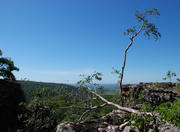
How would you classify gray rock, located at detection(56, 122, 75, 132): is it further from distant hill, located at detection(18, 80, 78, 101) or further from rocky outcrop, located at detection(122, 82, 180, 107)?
rocky outcrop, located at detection(122, 82, 180, 107)

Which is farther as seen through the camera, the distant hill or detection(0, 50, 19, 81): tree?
detection(0, 50, 19, 81): tree

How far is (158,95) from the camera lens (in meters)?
9.48

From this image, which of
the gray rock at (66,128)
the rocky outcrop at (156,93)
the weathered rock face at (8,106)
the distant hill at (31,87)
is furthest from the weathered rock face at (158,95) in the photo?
the weathered rock face at (8,106)

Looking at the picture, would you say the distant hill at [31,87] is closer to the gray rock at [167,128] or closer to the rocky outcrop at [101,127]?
the rocky outcrop at [101,127]

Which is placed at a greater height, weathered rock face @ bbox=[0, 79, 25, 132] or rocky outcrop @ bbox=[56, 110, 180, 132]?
rocky outcrop @ bbox=[56, 110, 180, 132]

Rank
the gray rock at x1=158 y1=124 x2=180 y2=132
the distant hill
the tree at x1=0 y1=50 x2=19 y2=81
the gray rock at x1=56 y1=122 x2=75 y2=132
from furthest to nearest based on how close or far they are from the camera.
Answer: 1. the tree at x1=0 y1=50 x2=19 y2=81
2. the distant hill
3. the gray rock at x1=56 y1=122 x2=75 y2=132
4. the gray rock at x1=158 y1=124 x2=180 y2=132

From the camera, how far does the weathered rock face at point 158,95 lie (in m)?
8.75

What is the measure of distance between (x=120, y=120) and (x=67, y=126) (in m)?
3.03

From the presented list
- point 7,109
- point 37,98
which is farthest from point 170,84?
point 7,109

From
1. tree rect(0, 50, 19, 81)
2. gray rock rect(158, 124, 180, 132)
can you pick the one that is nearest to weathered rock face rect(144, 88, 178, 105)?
gray rock rect(158, 124, 180, 132)

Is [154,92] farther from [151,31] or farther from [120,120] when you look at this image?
[151,31]

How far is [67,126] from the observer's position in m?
4.89

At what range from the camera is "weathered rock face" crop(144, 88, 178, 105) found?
8750 millimetres

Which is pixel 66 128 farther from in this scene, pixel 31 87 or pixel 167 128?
pixel 31 87
